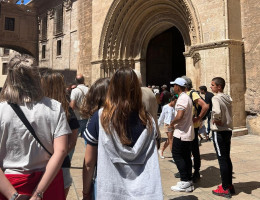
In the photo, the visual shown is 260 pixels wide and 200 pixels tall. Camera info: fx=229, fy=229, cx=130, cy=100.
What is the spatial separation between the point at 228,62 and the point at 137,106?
591 cm

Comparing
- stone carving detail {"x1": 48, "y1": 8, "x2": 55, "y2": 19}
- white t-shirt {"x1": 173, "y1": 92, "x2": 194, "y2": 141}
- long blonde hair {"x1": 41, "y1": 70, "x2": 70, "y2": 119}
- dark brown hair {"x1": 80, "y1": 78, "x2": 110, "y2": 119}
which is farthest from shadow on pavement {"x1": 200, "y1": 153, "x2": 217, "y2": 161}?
stone carving detail {"x1": 48, "y1": 8, "x2": 55, "y2": 19}

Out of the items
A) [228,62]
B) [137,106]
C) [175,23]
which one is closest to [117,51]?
[175,23]

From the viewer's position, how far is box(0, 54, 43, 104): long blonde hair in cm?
149

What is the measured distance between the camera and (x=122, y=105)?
1.65m

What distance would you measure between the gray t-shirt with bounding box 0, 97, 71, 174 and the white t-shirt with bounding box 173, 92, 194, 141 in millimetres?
2194

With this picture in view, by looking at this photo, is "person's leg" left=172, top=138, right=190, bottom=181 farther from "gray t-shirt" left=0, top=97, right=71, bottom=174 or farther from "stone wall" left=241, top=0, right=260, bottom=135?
"stone wall" left=241, top=0, right=260, bottom=135

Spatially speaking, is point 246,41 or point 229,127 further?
point 246,41

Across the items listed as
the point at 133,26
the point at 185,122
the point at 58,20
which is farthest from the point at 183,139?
the point at 58,20

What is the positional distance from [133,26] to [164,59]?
10.3 ft

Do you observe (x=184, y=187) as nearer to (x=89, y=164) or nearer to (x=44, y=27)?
(x=89, y=164)

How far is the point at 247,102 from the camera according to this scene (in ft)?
23.6

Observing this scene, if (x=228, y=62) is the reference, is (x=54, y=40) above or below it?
above

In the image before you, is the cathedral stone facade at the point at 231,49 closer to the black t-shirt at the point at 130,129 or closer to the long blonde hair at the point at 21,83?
the black t-shirt at the point at 130,129

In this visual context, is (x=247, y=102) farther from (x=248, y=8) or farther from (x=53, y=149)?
(x=53, y=149)
